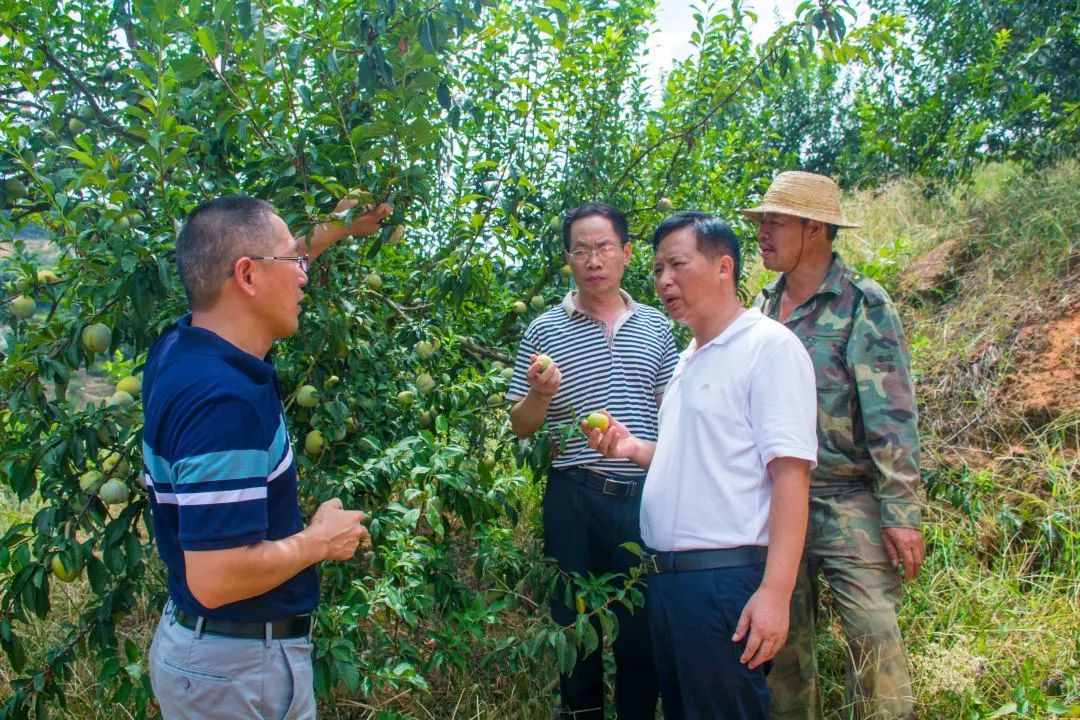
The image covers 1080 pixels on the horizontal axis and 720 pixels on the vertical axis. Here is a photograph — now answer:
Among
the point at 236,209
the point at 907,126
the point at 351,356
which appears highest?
the point at 907,126

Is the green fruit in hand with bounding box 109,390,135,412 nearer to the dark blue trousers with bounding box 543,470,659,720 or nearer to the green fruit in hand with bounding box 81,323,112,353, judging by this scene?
the green fruit in hand with bounding box 81,323,112,353

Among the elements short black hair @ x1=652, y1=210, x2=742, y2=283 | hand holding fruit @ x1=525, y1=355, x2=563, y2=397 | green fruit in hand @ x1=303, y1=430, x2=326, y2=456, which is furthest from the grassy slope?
short black hair @ x1=652, y1=210, x2=742, y2=283

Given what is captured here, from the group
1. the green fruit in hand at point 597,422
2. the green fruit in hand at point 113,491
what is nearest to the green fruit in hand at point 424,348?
the green fruit in hand at point 597,422

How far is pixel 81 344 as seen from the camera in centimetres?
236

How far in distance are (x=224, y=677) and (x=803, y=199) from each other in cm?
218

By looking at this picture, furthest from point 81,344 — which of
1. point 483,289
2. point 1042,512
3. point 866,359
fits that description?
point 1042,512

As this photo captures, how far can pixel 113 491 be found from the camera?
2303 mm

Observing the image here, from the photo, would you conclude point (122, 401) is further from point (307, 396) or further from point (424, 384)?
point (424, 384)

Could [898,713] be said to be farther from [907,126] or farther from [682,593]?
[907,126]

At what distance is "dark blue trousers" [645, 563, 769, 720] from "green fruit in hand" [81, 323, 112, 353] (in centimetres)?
166

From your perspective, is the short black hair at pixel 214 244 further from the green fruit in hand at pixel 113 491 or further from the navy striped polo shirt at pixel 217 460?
the green fruit in hand at pixel 113 491

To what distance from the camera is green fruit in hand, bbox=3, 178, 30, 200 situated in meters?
2.62

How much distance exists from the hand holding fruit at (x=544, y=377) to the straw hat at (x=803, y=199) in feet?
2.84

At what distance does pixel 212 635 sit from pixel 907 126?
7176mm
